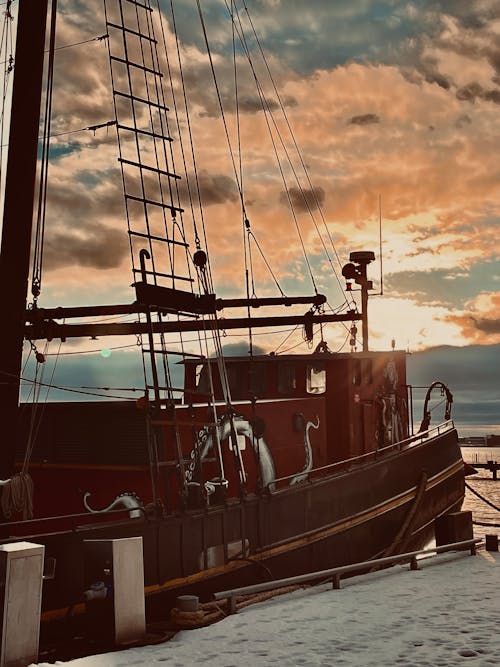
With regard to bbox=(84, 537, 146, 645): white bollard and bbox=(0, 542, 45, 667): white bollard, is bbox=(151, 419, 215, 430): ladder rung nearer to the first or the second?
bbox=(84, 537, 146, 645): white bollard

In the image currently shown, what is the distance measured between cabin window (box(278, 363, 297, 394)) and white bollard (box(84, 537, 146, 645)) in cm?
Answer: 1075

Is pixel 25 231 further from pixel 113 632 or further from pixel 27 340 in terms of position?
pixel 113 632

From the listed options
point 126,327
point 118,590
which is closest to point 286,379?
point 126,327

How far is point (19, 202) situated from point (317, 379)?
395 inches

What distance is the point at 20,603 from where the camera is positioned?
26.8ft

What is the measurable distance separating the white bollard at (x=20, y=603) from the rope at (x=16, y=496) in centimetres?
283

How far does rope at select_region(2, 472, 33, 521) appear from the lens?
1111cm

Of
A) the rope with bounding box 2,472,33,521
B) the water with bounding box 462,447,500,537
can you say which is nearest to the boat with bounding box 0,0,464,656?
the rope with bounding box 2,472,33,521

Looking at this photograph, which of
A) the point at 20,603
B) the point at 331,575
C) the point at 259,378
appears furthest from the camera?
the point at 259,378

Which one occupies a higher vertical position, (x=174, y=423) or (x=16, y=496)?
(x=174, y=423)

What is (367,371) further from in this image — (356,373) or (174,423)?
Answer: (174,423)

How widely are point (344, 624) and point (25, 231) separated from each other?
8.54 metres

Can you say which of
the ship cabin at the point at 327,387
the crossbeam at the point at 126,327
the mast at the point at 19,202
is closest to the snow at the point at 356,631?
the mast at the point at 19,202

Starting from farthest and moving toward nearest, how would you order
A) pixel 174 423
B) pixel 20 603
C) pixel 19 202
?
1. pixel 174 423
2. pixel 19 202
3. pixel 20 603
